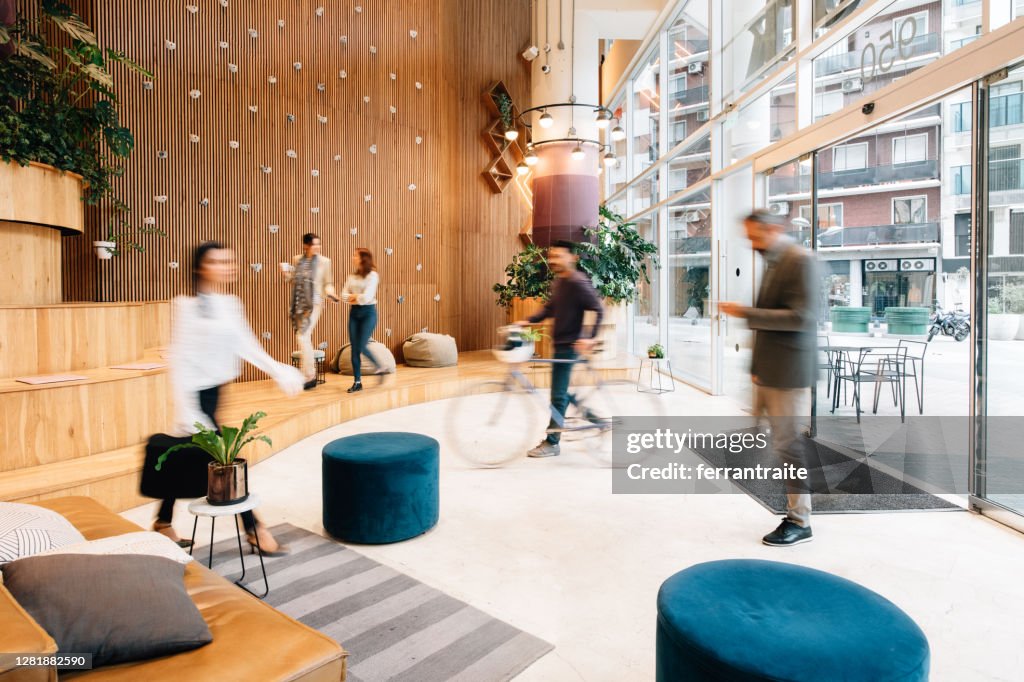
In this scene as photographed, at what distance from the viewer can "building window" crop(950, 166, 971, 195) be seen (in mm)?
3932

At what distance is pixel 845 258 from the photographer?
533 centimetres

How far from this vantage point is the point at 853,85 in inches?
198

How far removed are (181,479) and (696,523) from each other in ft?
9.10

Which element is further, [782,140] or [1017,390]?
[782,140]

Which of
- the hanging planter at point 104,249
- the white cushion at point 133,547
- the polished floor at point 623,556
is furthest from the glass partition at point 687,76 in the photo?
the white cushion at point 133,547

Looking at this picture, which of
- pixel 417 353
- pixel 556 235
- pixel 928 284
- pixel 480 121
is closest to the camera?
pixel 928 284

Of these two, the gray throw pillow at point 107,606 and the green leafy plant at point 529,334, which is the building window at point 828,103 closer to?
the green leafy plant at point 529,334

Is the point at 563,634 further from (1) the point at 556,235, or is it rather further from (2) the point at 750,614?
(1) the point at 556,235

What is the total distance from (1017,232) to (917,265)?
1042 mm

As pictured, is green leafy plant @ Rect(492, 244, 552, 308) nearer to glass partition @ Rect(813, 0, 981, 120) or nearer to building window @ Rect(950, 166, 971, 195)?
glass partition @ Rect(813, 0, 981, 120)

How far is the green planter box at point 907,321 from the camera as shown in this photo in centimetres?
471

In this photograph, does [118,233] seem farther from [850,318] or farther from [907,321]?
[907,321]

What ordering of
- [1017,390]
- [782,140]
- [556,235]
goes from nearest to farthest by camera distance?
[1017,390]
[782,140]
[556,235]

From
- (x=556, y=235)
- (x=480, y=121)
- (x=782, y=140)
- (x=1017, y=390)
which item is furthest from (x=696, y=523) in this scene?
(x=480, y=121)
